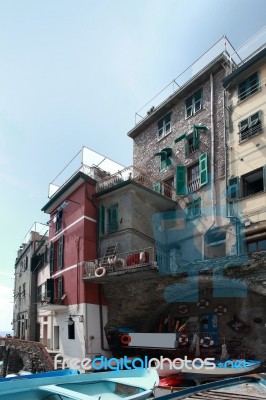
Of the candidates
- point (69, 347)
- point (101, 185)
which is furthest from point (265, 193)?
point (69, 347)

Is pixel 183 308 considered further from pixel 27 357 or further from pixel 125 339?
pixel 27 357

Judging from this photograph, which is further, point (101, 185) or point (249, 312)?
point (101, 185)

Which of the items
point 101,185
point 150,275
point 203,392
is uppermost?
point 101,185

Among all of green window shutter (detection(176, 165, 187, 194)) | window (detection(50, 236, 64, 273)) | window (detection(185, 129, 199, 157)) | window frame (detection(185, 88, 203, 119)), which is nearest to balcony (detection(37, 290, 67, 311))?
window (detection(50, 236, 64, 273))

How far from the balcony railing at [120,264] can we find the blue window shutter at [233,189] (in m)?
5.22

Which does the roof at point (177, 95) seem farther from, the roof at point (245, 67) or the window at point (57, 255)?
the window at point (57, 255)

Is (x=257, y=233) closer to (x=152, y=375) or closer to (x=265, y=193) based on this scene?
(x=265, y=193)

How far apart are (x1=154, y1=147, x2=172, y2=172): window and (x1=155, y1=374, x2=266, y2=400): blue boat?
18.5 meters

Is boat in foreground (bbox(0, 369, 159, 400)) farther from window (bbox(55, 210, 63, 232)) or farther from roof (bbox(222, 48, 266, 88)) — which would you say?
roof (bbox(222, 48, 266, 88))

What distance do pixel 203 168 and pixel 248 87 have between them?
529cm

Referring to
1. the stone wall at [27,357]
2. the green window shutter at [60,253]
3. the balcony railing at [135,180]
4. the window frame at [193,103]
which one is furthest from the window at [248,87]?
the stone wall at [27,357]

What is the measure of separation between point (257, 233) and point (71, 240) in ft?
38.1

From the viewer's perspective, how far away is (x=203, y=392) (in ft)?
20.0

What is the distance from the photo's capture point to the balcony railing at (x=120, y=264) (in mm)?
17955
